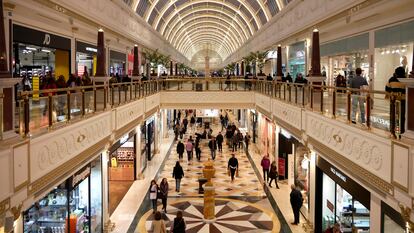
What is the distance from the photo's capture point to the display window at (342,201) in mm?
8688

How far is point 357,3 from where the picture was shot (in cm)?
1316

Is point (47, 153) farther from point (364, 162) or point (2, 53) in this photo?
point (364, 162)

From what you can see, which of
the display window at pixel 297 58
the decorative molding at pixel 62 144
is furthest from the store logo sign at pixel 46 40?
the display window at pixel 297 58

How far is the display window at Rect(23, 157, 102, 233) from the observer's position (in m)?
8.24

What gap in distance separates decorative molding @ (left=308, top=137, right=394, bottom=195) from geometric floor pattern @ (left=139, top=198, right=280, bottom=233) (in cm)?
413

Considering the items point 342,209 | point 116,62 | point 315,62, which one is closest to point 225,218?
point 342,209

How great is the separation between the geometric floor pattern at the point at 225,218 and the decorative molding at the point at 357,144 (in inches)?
165

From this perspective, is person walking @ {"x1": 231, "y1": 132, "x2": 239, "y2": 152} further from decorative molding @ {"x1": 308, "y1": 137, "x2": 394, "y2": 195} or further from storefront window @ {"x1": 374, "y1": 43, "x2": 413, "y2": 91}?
decorative molding @ {"x1": 308, "y1": 137, "x2": 394, "y2": 195}

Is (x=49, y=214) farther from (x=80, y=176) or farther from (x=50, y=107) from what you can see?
(x=50, y=107)

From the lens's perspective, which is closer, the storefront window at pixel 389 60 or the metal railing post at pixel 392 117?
the metal railing post at pixel 392 117

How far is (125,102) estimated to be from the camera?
14.2 metres

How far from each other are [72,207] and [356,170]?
20.5 feet

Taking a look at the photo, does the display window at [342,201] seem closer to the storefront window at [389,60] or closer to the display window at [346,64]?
the storefront window at [389,60]

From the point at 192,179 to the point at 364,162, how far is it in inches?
533
